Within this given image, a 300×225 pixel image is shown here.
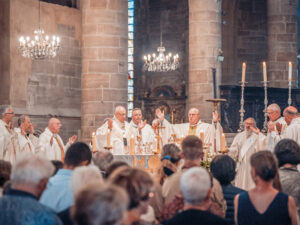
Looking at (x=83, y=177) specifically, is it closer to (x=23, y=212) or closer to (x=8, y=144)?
(x=23, y=212)

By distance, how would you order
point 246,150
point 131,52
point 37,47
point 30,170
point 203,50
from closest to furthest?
point 30,170
point 246,150
point 37,47
point 203,50
point 131,52

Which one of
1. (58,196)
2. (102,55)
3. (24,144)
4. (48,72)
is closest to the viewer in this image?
(58,196)

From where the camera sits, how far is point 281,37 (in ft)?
71.5

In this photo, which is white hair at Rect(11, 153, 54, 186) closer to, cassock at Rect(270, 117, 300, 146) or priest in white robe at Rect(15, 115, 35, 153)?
cassock at Rect(270, 117, 300, 146)

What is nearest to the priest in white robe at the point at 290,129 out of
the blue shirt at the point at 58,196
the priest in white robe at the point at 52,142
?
the priest in white robe at the point at 52,142

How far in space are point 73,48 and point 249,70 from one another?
322 inches

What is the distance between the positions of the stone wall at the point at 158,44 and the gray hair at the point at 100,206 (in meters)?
21.3

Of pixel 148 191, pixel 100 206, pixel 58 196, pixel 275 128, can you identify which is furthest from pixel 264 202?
pixel 275 128

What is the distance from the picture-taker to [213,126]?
11461 mm

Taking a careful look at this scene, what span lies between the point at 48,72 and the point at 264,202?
15388mm

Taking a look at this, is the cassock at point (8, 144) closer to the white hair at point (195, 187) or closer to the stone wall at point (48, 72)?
the stone wall at point (48, 72)

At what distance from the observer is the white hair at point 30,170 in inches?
163

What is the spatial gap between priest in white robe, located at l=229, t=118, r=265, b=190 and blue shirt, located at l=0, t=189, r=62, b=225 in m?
7.22

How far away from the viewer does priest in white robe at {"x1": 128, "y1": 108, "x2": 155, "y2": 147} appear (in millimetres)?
11664
